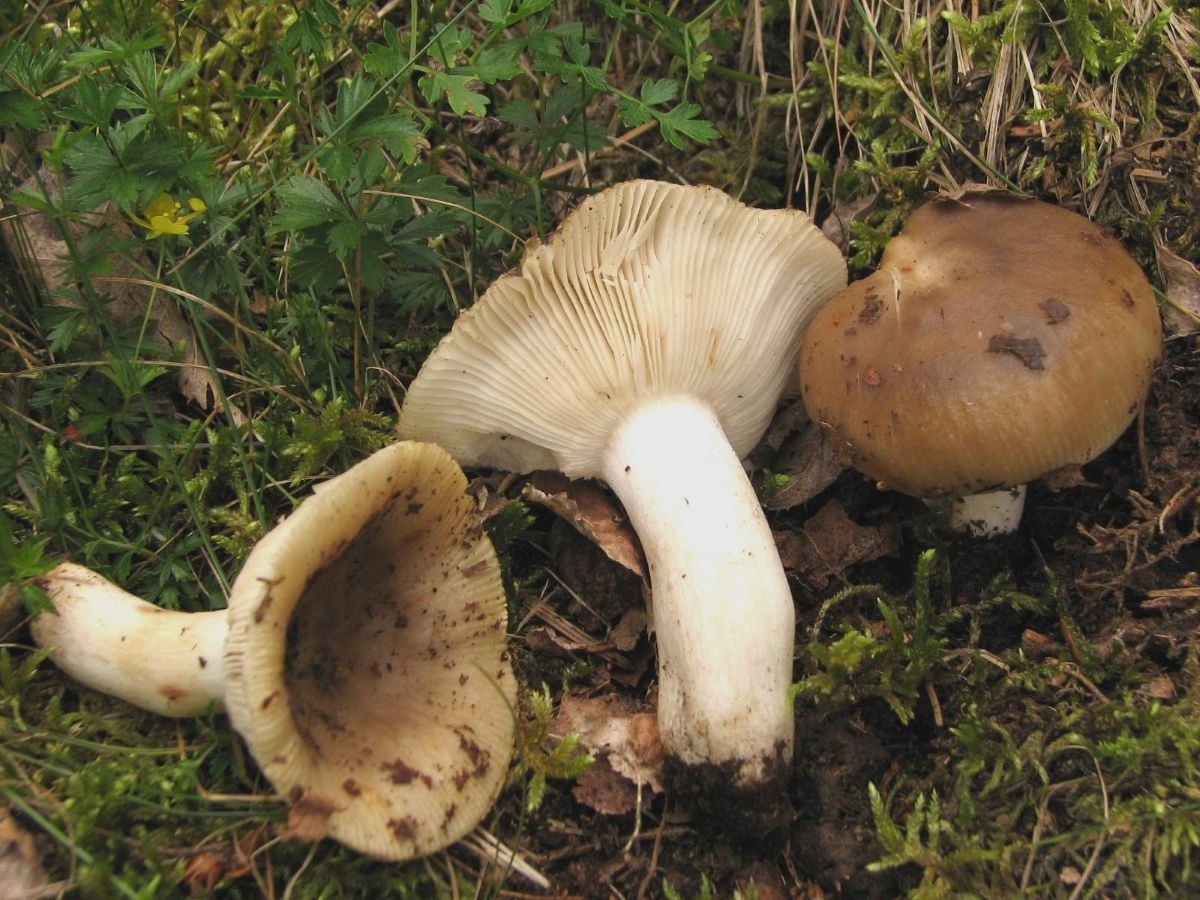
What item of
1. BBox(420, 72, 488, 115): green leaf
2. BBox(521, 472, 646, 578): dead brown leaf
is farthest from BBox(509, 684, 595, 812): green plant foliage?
BBox(420, 72, 488, 115): green leaf

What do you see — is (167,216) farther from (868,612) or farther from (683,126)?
(868,612)

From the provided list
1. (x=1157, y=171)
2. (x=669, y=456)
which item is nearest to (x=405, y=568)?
(x=669, y=456)

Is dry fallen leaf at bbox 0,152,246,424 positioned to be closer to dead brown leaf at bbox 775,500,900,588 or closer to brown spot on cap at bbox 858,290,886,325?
dead brown leaf at bbox 775,500,900,588

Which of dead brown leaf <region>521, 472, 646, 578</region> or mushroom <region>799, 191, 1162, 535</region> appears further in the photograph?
dead brown leaf <region>521, 472, 646, 578</region>

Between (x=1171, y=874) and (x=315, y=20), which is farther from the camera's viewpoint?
(x=315, y=20)

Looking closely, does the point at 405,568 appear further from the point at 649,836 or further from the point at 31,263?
the point at 31,263

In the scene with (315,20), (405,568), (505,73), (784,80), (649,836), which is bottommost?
(649,836)

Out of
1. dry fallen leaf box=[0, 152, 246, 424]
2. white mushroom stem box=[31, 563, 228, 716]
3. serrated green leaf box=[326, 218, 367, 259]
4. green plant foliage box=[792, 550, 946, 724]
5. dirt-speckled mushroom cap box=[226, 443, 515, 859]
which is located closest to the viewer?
dirt-speckled mushroom cap box=[226, 443, 515, 859]
